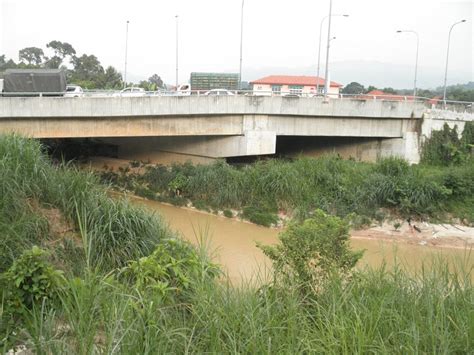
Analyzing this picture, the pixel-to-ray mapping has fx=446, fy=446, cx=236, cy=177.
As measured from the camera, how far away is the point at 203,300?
365 cm

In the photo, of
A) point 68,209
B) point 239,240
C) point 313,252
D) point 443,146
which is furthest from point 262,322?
point 443,146

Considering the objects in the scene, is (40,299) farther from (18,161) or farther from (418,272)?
(18,161)

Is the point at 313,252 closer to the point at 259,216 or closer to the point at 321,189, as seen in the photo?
the point at 259,216

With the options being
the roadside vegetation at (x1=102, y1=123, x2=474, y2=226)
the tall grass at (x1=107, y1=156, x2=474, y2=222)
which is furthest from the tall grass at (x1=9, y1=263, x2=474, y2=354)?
the tall grass at (x1=107, y1=156, x2=474, y2=222)

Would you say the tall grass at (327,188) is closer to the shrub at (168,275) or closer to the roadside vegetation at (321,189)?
the roadside vegetation at (321,189)

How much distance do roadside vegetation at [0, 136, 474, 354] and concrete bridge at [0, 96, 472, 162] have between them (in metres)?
10.1

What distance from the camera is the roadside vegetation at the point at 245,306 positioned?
3.12 m

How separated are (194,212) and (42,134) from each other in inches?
233

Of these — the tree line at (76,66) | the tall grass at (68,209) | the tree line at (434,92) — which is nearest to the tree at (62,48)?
the tree line at (76,66)

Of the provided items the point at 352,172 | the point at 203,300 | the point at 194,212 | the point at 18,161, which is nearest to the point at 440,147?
the point at 352,172

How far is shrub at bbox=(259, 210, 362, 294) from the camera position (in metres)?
4.78

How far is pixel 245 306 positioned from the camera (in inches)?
142

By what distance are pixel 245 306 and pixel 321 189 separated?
1349cm

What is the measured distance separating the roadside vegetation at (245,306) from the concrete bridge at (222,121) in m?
10.1
